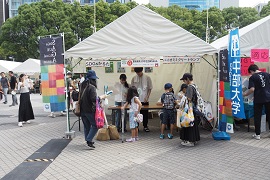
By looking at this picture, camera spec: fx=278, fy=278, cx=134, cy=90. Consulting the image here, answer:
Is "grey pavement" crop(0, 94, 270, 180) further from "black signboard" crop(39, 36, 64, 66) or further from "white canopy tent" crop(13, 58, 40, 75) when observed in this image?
"white canopy tent" crop(13, 58, 40, 75)

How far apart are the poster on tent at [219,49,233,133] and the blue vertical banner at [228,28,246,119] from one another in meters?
0.20

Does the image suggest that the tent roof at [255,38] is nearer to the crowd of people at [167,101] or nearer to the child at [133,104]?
the crowd of people at [167,101]

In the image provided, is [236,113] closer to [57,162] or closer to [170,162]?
[170,162]

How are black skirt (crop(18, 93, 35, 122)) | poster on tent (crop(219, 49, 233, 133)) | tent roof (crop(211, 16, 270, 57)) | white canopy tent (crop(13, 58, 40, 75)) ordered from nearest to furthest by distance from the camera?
poster on tent (crop(219, 49, 233, 133)) → tent roof (crop(211, 16, 270, 57)) → black skirt (crop(18, 93, 35, 122)) → white canopy tent (crop(13, 58, 40, 75))

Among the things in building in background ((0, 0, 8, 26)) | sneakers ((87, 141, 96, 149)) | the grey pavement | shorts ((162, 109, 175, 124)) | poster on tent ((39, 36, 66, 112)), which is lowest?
the grey pavement

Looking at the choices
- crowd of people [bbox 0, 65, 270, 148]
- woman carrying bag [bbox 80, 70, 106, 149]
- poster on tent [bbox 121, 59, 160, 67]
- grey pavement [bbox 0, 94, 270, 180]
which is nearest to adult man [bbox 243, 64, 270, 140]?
crowd of people [bbox 0, 65, 270, 148]

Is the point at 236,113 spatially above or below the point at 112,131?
above

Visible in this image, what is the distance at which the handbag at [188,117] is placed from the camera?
6219mm

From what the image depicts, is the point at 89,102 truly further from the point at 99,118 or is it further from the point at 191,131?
the point at 191,131

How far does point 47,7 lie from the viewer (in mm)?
34875

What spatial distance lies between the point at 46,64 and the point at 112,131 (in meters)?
2.52

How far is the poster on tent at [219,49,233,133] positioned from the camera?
6820 mm

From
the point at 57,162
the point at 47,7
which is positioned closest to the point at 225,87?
the point at 57,162

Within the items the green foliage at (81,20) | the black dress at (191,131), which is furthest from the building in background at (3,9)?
the black dress at (191,131)
